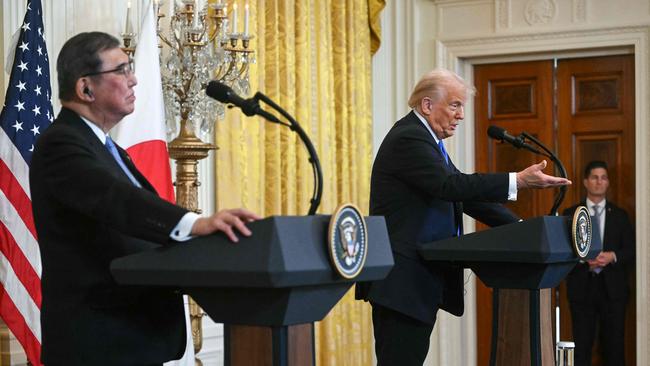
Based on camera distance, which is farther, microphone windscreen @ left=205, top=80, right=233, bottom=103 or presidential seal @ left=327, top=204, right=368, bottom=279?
microphone windscreen @ left=205, top=80, right=233, bottom=103

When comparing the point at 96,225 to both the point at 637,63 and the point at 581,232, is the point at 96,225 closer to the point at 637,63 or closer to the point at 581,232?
the point at 581,232

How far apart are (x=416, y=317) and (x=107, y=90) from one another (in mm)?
1551

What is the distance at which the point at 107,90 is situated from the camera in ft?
7.79

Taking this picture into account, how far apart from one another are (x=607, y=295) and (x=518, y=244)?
3.78m

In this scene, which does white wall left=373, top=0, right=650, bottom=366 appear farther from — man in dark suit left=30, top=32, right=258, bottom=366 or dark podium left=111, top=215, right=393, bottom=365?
man in dark suit left=30, top=32, right=258, bottom=366

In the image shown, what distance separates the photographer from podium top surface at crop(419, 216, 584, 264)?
319 centimetres

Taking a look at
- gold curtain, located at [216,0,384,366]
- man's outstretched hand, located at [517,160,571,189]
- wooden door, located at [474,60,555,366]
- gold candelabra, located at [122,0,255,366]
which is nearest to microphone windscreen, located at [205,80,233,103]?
man's outstretched hand, located at [517,160,571,189]

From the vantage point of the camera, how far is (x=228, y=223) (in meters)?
2.11

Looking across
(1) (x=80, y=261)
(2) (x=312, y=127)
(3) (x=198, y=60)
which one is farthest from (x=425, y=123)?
(2) (x=312, y=127)

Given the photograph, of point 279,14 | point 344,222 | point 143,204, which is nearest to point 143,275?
point 143,204

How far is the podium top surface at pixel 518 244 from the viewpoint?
319 centimetres

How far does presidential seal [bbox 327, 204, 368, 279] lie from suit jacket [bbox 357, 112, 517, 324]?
1.15 m

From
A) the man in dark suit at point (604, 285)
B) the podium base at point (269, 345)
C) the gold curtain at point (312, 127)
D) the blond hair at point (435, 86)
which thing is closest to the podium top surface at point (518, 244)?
the blond hair at point (435, 86)

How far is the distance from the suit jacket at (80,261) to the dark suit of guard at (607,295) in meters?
4.88
